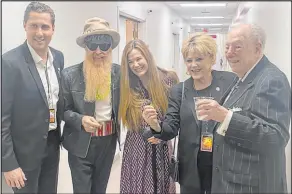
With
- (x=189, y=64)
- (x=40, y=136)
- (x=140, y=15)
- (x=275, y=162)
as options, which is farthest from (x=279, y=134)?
(x=40, y=136)

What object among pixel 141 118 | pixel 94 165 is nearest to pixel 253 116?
pixel 141 118

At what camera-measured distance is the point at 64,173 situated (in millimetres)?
1474

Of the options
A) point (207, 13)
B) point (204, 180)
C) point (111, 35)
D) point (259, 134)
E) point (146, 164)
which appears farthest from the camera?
point (146, 164)

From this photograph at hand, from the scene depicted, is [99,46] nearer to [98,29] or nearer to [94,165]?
[98,29]

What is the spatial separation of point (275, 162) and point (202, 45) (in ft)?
1.51

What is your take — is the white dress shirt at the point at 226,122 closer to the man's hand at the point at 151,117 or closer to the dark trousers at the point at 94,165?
the man's hand at the point at 151,117

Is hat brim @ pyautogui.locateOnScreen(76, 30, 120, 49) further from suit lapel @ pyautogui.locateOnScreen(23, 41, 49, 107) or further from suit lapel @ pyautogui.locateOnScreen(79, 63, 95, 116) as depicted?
suit lapel @ pyautogui.locateOnScreen(23, 41, 49, 107)

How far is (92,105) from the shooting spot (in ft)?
4.38

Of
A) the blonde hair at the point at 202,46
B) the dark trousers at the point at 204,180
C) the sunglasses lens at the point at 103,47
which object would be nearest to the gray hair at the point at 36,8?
the sunglasses lens at the point at 103,47

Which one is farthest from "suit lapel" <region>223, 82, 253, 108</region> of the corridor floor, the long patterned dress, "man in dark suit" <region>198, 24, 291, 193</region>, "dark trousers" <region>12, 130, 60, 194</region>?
"dark trousers" <region>12, 130, 60, 194</region>

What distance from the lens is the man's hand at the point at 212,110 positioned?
0.90m

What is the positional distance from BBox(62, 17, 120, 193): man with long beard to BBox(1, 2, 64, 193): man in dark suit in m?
0.07

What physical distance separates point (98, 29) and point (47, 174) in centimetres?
72

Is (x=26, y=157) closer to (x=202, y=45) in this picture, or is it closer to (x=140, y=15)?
(x=140, y=15)
